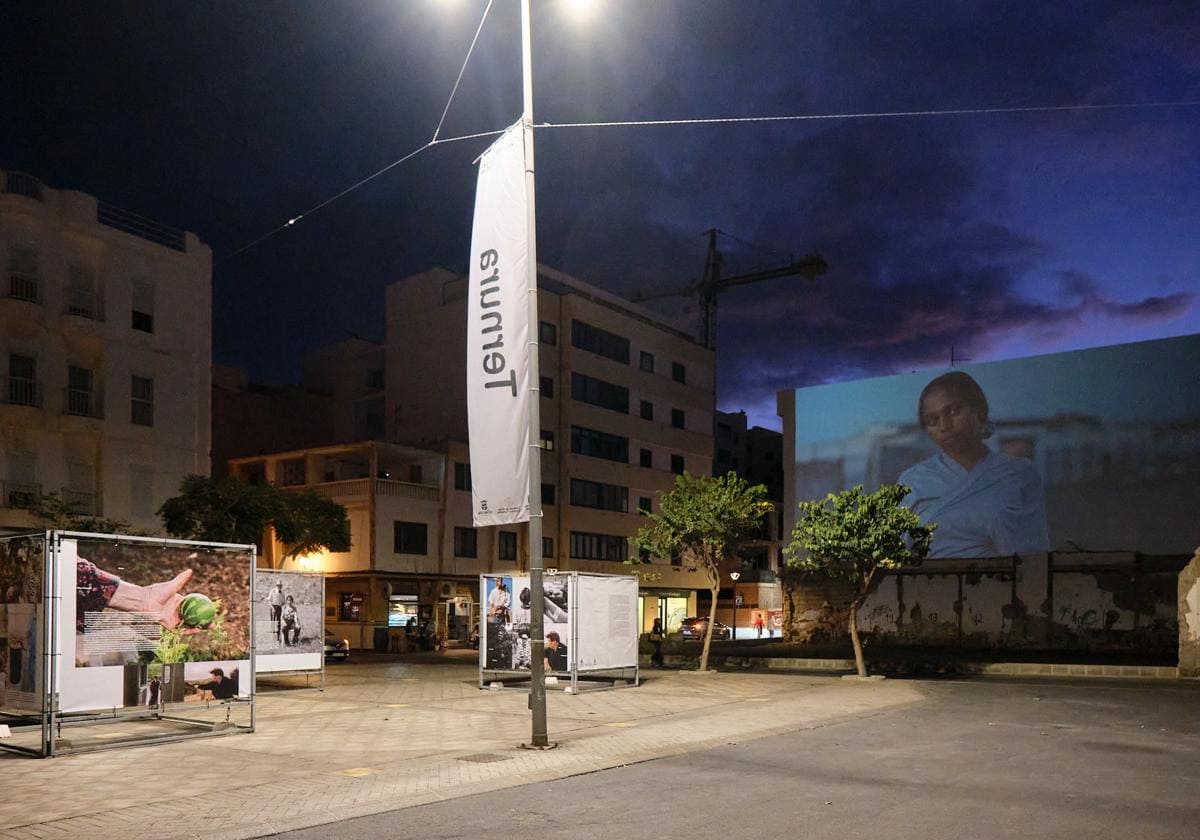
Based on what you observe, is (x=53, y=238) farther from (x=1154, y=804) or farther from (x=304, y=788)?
(x=1154, y=804)

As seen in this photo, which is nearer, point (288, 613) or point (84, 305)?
point (288, 613)

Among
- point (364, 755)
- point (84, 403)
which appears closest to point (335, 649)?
point (84, 403)

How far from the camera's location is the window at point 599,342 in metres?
63.1

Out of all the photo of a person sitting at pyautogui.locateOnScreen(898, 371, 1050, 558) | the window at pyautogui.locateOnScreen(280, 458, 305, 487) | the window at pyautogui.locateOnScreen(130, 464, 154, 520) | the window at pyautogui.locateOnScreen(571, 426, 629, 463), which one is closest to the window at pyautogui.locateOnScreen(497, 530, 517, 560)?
the window at pyautogui.locateOnScreen(571, 426, 629, 463)

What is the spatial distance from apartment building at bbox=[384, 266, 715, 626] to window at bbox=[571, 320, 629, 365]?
0.28ft

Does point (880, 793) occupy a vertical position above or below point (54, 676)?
below

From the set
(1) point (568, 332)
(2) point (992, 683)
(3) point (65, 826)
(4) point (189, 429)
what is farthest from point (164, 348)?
(3) point (65, 826)

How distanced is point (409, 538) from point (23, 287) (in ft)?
66.8

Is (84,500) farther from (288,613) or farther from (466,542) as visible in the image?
(466,542)

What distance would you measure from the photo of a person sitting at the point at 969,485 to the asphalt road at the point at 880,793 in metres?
27.9

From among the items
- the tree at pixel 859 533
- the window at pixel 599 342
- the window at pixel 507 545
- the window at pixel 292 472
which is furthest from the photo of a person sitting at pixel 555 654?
the window at pixel 599 342

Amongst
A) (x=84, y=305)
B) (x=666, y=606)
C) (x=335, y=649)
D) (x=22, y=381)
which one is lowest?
(x=666, y=606)

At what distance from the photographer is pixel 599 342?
6500 cm

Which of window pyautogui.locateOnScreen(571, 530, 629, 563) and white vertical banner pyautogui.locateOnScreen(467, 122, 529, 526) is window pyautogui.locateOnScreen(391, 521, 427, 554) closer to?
window pyautogui.locateOnScreen(571, 530, 629, 563)
